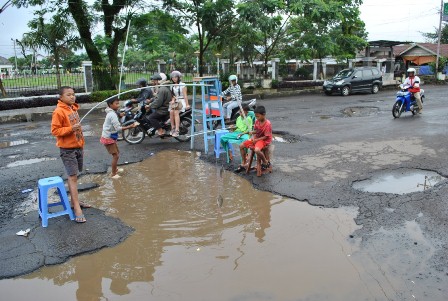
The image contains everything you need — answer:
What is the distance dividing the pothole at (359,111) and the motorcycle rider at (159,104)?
7.40 meters

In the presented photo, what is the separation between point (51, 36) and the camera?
17.0 m

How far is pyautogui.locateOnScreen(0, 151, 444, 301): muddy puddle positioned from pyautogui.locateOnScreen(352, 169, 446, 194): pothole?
1065 mm

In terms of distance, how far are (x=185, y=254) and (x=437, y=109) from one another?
13.3 m

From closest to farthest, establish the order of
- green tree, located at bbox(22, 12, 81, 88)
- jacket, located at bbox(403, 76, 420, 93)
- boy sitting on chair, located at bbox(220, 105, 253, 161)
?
boy sitting on chair, located at bbox(220, 105, 253, 161), jacket, located at bbox(403, 76, 420, 93), green tree, located at bbox(22, 12, 81, 88)

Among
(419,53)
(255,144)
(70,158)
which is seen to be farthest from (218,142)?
(419,53)

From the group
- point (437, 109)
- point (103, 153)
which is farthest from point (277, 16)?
point (103, 153)

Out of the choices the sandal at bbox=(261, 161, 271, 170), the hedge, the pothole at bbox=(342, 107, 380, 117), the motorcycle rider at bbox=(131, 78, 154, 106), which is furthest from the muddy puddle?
the hedge

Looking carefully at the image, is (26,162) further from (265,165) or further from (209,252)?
(209,252)

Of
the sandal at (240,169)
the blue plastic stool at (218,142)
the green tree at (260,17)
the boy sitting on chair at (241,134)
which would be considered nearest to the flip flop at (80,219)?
the sandal at (240,169)

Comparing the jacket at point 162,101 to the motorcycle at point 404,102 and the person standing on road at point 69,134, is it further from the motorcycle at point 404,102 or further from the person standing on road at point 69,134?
the motorcycle at point 404,102

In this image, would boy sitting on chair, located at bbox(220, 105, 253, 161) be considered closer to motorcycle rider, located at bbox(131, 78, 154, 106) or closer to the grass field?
motorcycle rider, located at bbox(131, 78, 154, 106)

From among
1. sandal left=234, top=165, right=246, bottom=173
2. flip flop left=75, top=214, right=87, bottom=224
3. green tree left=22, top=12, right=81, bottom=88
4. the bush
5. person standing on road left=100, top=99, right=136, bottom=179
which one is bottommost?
flip flop left=75, top=214, right=87, bottom=224

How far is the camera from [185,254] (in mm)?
4168

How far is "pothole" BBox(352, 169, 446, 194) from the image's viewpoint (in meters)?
5.92
